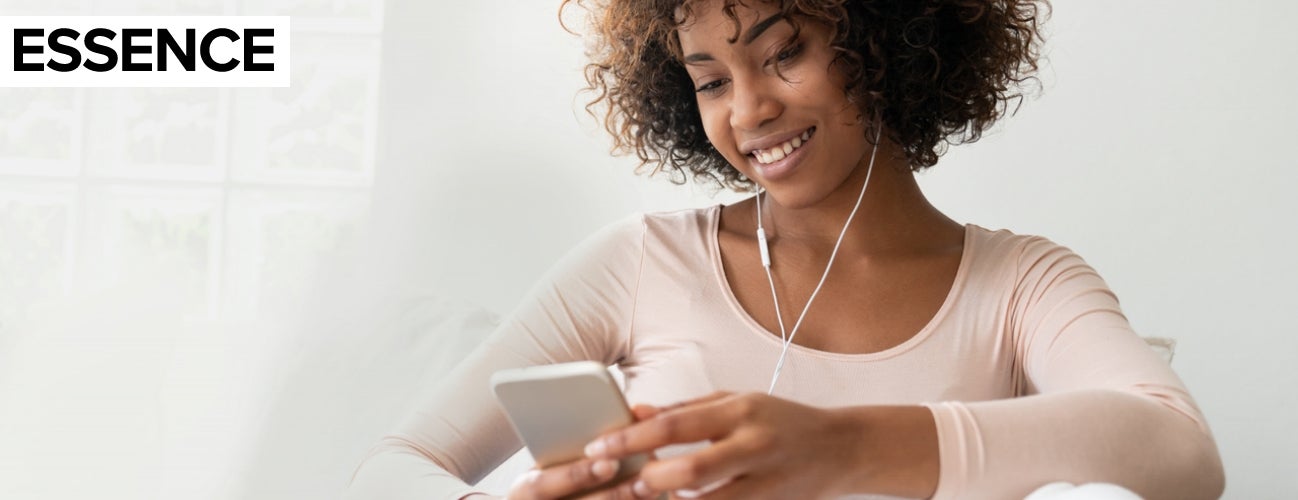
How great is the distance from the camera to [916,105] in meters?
1.46

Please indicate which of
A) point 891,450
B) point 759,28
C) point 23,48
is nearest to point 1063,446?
point 891,450

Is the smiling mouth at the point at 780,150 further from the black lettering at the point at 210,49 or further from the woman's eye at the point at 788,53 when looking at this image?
the black lettering at the point at 210,49

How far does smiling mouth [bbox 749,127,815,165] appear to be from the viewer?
1.35m

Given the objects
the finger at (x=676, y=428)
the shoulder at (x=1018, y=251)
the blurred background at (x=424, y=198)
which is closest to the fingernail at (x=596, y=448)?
the finger at (x=676, y=428)

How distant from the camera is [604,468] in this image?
96cm

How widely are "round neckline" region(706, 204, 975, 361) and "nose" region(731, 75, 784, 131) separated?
0.58 feet

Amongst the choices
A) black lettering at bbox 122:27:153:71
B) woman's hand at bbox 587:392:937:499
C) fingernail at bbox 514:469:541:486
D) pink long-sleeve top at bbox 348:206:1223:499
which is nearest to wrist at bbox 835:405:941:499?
woman's hand at bbox 587:392:937:499

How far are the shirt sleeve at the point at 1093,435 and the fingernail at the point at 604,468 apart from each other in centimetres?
30

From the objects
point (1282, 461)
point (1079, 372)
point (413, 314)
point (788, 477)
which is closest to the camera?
point (788, 477)

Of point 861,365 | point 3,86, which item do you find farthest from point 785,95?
point 3,86

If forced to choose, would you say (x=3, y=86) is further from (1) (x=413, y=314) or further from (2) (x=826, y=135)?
(2) (x=826, y=135)

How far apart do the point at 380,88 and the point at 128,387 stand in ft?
2.20

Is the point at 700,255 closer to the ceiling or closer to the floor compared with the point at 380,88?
closer to the floor

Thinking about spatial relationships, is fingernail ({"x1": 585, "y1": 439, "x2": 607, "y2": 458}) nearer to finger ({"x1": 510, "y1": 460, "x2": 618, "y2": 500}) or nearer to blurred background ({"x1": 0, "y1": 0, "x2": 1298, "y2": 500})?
finger ({"x1": 510, "y1": 460, "x2": 618, "y2": 500})
